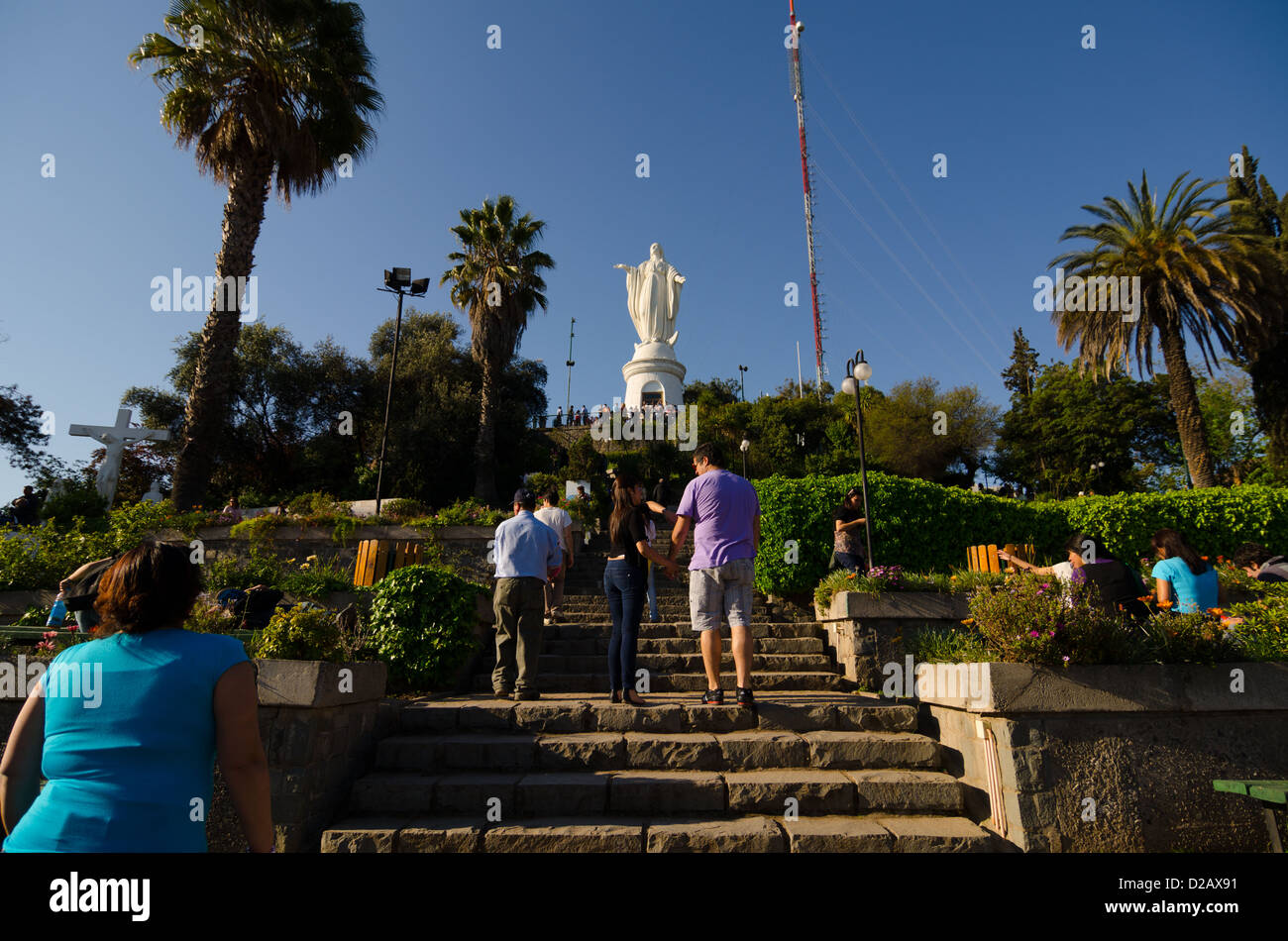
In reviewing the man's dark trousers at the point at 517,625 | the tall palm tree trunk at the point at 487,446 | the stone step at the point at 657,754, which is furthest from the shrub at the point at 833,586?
the tall palm tree trunk at the point at 487,446

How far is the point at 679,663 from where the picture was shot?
6785 mm

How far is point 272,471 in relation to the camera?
24234 millimetres

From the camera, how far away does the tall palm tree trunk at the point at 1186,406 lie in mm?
17078

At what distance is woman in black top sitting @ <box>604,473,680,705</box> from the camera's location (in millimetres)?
5234

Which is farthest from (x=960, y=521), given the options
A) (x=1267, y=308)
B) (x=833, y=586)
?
(x=1267, y=308)

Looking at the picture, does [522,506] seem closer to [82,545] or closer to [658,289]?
[82,545]

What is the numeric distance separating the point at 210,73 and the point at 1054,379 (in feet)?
132

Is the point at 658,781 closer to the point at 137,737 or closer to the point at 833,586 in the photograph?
the point at 137,737

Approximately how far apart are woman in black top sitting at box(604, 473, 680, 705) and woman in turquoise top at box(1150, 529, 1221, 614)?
3943 millimetres

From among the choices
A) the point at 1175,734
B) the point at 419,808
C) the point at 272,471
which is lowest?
the point at 419,808

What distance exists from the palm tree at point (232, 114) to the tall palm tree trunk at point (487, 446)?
9129mm

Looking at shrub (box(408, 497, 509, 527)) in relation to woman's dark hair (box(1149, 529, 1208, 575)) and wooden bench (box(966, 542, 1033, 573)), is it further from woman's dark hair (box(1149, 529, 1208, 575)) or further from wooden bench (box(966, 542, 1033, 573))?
woman's dark hair (box(1149, 529, 1208, 575))
